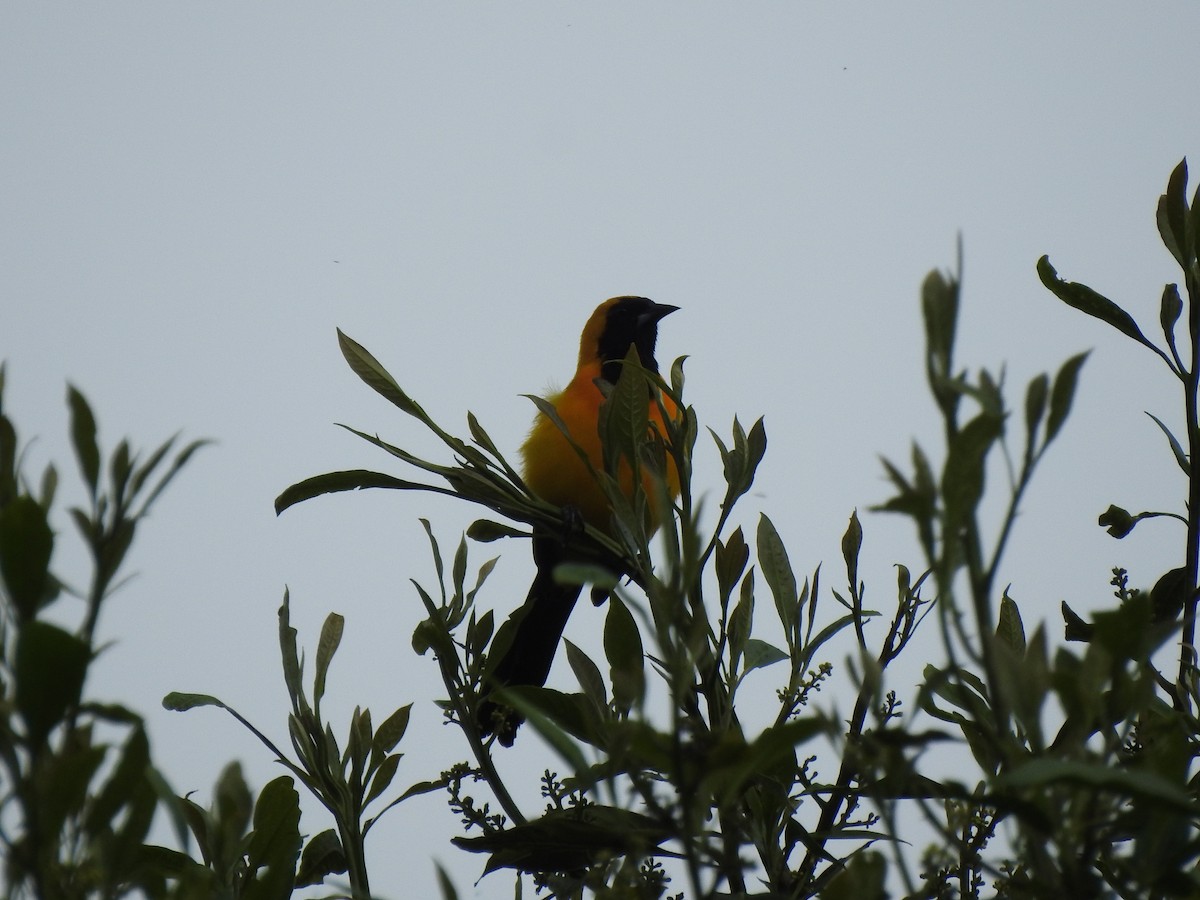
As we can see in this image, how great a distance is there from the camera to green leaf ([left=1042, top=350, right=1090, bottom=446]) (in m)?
0.83

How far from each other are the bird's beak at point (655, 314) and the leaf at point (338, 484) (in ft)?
15.4

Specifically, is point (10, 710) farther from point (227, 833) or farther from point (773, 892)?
point (773, 892)

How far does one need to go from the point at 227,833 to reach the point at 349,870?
63 centimetres

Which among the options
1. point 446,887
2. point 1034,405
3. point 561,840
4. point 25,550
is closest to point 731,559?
point 561,840

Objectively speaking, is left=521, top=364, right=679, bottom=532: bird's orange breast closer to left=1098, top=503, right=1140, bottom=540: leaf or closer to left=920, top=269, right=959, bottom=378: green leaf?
left=1098, top=503, right=1140, bottom=540: leaf

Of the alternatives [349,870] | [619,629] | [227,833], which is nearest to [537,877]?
[349,870]

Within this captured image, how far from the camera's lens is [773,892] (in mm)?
1535

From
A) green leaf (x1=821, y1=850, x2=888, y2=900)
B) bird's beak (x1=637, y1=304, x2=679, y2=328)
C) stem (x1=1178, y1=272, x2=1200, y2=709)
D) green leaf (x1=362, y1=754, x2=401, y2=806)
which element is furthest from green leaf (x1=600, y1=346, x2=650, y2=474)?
bird's beak (x1=637, y1=304, x2=679, y2=328)

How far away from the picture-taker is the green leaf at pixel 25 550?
83 cm

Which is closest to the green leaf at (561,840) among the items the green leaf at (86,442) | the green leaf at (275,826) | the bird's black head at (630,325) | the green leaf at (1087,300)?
the green leaf at (275,826)

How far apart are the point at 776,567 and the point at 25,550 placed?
4.42 ft

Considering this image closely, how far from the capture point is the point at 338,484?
1978 mm

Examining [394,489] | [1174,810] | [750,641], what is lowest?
[1174,810]

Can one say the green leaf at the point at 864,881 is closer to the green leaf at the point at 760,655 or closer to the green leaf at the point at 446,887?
the green leaf at the point at 446,887
